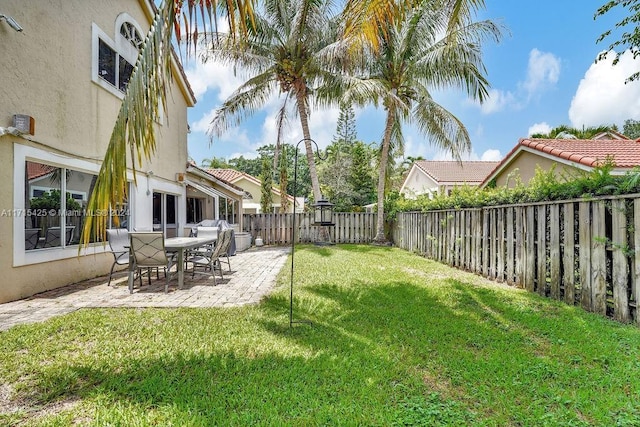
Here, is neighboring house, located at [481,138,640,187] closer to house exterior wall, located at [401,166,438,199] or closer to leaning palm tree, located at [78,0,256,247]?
leaning palm tree, located at [78,0,256,247]

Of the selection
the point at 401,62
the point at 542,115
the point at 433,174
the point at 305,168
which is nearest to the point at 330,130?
the point at 305,168

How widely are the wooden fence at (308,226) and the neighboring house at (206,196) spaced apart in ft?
5.18

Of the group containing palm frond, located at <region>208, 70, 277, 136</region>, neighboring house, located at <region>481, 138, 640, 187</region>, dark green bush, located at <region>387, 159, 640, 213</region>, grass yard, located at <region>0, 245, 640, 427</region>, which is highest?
palm frond, located at <region>208, 70, 277, 136</region>

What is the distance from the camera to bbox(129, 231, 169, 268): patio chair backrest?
6758mm

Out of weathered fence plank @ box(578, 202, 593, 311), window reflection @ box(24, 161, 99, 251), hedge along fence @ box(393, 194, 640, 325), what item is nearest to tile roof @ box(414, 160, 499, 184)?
hedge along fence @ box(393, 194, 640, 325)

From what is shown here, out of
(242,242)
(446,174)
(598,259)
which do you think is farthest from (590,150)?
(446,174)

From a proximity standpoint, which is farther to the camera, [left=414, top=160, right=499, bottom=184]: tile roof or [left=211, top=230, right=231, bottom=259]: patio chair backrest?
[left=414, top=160, right=499, bottom=184]: tile roof

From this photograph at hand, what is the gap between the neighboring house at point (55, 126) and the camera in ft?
20.1

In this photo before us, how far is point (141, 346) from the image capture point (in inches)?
163

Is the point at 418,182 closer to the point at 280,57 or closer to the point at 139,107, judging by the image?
the point at 280,57

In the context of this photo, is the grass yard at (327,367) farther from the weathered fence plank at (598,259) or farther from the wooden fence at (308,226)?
the wooden fence at (308,226)

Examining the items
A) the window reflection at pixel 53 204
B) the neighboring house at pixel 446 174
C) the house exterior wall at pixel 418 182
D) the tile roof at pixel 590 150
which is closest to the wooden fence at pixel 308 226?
the neighboring house at pixel 446 174

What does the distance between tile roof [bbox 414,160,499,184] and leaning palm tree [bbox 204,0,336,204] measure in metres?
13.9

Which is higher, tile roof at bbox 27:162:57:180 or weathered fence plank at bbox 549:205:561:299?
tile roof at bbox 27:162:57:180
